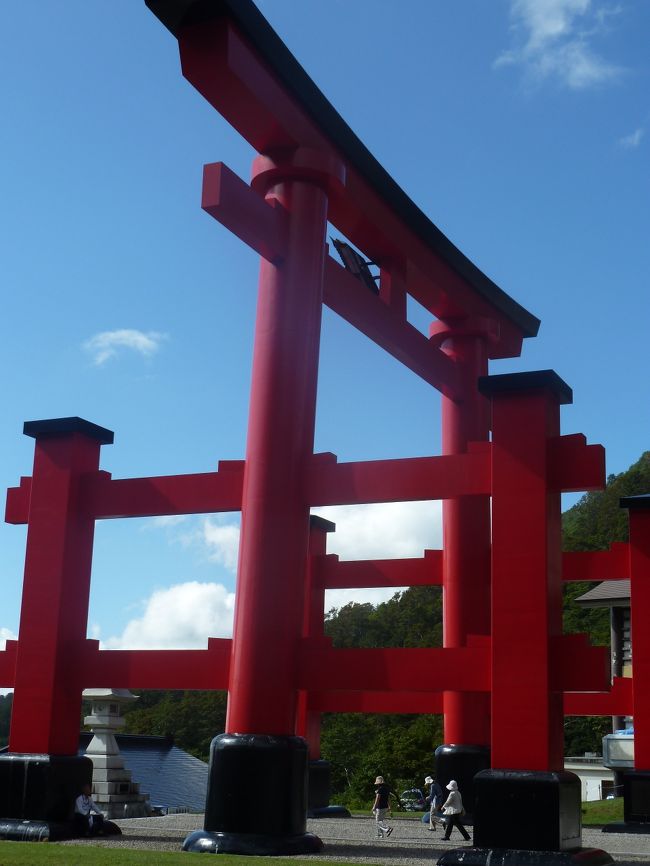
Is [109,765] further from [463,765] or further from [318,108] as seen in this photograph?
[318,108]

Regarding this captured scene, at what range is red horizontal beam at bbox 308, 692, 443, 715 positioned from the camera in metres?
18.3

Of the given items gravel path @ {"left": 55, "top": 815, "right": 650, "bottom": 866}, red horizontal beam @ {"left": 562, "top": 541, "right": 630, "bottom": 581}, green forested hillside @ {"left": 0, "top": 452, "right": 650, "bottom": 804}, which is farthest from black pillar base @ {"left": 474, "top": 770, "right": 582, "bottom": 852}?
green forested hillside @ {"left": 0, "top": 452, "right": 650, "bottom": 804}

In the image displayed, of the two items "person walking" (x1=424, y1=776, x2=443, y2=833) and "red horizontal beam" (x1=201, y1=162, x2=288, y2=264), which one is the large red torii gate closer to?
"red horizontal beam" (x1=201, y1=162, x2=288, y2=264)

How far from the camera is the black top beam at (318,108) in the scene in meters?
12.8

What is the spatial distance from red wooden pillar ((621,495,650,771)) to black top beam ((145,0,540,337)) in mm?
5423

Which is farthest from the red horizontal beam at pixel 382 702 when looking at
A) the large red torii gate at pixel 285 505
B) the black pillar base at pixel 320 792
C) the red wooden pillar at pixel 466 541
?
the large red torii gate at pixel 285 505

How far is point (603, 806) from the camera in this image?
23.6 metres

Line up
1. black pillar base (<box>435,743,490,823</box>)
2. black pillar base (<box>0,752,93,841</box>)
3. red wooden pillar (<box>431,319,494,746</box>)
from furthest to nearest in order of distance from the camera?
1. red wooden pillar (<box>431,319,494,746</box>)
2. black pillar base (<box>435,743,490,823</box>)
3. black pillar base (<box>0,752,93,841</box>)

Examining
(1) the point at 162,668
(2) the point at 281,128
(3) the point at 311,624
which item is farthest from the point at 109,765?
(2) the point at 281,128

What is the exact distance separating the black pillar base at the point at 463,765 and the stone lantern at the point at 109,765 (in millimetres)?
5799

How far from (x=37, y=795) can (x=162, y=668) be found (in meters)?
2.37

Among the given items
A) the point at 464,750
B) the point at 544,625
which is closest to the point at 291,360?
the point at 544,625

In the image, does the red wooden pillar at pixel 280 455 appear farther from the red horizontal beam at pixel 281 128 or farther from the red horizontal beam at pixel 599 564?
the red horizontal beam at pixel 599 564

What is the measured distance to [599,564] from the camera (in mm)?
17219
